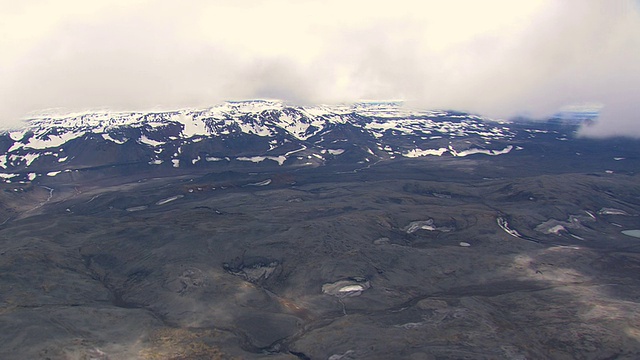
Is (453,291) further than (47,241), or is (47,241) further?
(47,241)

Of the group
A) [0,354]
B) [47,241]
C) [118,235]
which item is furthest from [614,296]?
[47,241]

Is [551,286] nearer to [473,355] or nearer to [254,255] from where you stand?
[473,355]

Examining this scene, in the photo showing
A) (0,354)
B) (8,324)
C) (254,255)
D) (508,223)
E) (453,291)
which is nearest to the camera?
(0,354)

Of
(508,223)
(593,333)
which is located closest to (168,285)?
Answer: (593,333)

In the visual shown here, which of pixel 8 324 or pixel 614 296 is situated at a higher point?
pixel 8 324

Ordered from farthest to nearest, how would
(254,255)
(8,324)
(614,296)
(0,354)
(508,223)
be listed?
(508,223) → (254,255) → (614,296) → (8,324) → (0,354)

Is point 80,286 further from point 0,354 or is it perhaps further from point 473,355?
point 473,355
